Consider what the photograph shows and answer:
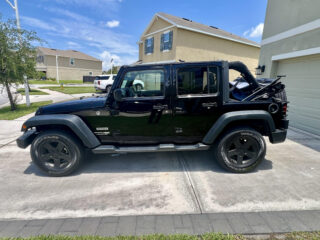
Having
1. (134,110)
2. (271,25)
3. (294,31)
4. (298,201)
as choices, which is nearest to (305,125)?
(294,31)

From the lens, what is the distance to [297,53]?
5840 millimetres

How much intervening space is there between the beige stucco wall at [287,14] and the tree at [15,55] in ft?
34.2

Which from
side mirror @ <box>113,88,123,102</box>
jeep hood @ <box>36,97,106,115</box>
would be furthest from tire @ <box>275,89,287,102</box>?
jeep hood @ <box>36,97,106,115</box>

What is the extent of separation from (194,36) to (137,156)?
1344 centimetres

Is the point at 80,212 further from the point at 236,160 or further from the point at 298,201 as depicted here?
the point at 298,201

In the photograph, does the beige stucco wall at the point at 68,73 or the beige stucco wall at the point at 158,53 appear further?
the beige stucco wall at the point at 68,73

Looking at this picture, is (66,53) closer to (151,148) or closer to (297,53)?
(297,53)

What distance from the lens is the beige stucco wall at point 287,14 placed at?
5.38 metres

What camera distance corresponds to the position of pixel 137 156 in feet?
12.6

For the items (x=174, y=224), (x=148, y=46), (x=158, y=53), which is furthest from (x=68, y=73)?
(x=174, y=224)

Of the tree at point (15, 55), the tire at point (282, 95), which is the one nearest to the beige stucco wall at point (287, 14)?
the tire at point (282, 95)

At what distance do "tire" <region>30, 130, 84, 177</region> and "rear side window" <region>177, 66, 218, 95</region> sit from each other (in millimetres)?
2055

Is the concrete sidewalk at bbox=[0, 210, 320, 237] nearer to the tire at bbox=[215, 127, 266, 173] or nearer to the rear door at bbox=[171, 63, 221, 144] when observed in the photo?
the tire at bbox=[215, 127, 266, 173]

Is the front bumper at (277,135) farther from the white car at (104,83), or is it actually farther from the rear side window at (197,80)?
the white car at (104,83)
